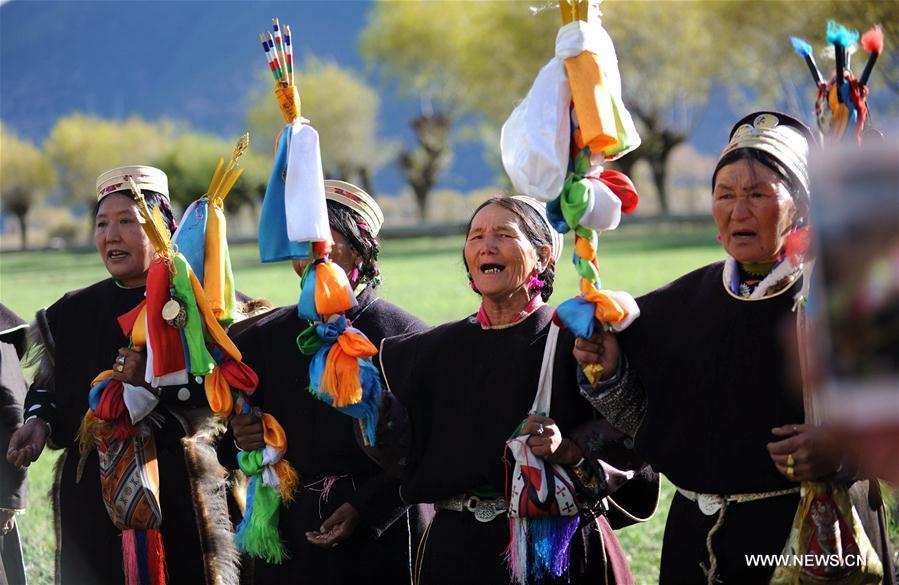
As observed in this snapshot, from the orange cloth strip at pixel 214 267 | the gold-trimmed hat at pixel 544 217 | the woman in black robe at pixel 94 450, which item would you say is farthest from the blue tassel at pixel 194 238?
the gold-trimmed hat at pixel 544 217

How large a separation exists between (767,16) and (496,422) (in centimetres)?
3865

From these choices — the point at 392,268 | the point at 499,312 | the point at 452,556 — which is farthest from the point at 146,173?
the point at 392,268

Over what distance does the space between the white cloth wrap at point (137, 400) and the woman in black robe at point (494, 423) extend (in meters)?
1.04

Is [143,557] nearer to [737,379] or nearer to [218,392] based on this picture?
[218,392]

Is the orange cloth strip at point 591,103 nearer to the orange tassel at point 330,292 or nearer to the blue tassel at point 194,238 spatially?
the orange tassel at point 330,292

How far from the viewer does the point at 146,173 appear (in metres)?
4.59

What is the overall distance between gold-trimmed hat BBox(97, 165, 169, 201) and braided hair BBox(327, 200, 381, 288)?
2.89 feet

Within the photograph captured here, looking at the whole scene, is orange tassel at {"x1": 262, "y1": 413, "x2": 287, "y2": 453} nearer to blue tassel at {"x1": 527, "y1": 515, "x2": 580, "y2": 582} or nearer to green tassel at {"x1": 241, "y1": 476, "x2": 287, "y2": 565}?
green tassel at {"x1": 241, "y1": 476, "x2": 287, "y2": 565}

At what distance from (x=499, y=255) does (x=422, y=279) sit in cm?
2161

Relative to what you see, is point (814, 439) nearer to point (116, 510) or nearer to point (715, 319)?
point (715, 319)

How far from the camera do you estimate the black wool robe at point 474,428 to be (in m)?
3.49

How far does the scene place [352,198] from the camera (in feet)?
14.2

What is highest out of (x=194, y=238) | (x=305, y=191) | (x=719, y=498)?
(x=305, y=191)

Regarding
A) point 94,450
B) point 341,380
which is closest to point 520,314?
point 341,380
